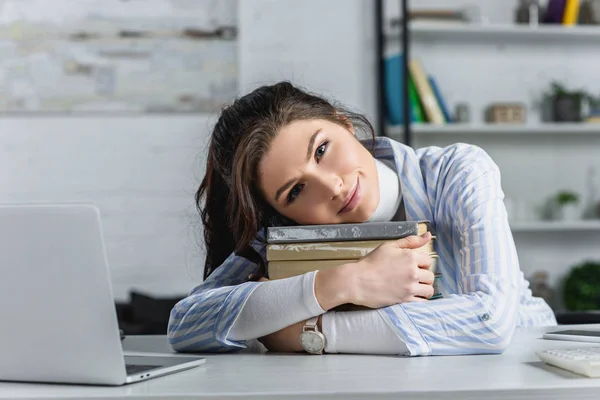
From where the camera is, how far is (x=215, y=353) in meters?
1.33

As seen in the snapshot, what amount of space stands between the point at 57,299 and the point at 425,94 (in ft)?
9.80

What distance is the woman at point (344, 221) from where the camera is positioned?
120 centimetres

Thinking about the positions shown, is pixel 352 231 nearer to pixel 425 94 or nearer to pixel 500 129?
pixel 425 94

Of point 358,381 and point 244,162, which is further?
point 244,162

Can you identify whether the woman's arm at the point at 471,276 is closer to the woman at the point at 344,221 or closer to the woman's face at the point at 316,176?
the woman at the point at 344,221

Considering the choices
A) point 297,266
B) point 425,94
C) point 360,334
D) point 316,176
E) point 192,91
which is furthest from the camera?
point 192,91

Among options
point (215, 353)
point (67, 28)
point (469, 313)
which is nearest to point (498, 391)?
point (469, 313)

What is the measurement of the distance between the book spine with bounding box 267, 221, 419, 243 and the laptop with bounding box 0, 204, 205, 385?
410 millimetres

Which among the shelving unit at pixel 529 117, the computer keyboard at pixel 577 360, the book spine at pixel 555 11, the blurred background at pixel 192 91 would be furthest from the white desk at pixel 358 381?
the book spine at pixel 555 11

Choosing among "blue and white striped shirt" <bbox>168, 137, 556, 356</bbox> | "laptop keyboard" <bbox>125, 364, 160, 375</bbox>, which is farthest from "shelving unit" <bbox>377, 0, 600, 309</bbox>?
"laptop keyboard" <bbox>125, 364, 160, 375</bbox>

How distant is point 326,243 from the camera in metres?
1.27

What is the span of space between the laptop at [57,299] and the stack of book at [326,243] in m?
0.41

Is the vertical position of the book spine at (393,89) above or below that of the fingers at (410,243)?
below

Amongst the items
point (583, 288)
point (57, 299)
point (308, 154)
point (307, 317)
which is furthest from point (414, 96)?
point (57, 299)
